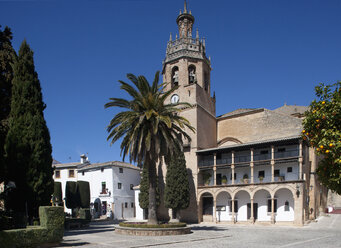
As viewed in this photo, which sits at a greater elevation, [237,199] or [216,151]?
[216,151]

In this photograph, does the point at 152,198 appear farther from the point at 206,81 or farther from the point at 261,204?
the point at 206,81

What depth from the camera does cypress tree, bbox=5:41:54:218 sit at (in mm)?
19469

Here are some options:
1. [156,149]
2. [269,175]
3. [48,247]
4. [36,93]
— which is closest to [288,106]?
[269,175]

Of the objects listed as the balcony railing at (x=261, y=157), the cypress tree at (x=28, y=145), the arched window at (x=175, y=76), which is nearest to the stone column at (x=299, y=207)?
the balcony railing at (x=261, y=157)

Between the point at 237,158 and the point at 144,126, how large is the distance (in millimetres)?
15431

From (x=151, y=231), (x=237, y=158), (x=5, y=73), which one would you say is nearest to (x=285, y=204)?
(x=237, y=158)

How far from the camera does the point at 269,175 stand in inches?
1294

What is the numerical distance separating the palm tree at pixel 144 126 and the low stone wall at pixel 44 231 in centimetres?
777

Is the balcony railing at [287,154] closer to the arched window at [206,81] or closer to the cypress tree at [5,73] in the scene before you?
the arched window at [206,81]

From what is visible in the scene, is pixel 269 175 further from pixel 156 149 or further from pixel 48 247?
pixel 48 247

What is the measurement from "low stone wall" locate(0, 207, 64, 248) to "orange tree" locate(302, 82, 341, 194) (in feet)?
40.6

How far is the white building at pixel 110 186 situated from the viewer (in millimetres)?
44219

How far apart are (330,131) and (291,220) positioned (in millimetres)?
24866

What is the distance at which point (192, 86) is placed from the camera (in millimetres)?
37250
